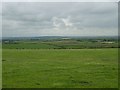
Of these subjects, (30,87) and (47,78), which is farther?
(47,78)

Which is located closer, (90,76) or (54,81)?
(54,81)

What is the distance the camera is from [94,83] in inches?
990

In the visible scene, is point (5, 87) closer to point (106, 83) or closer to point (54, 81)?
point (54, 81)

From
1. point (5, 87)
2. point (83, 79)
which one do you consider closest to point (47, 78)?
point (83, 79)

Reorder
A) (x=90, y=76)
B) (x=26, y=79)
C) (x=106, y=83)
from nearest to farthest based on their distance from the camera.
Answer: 1. (x=106, y=83)
2. (x=26, y=79)
3. (x=90, y=76)

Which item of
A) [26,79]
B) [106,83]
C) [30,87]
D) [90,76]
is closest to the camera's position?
[30,87]

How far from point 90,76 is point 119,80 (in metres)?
3.79

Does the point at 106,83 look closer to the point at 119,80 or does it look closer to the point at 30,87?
the point at 119,80

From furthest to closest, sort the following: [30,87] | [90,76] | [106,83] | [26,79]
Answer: [90,76]
[26,79]
[106,83]
[30,87]

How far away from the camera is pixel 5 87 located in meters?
23.2

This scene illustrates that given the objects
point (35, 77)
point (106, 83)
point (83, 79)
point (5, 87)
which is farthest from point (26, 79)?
point (106, 83)

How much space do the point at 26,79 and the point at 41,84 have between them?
311cm

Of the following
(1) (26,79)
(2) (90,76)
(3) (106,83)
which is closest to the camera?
(3) (106,83)

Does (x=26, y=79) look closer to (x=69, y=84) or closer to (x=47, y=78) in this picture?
(x=47, y=78)
